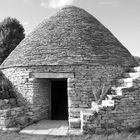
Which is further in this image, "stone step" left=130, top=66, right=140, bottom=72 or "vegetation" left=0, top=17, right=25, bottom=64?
"vegetation" left=0, top=17, right=25, bottom=64

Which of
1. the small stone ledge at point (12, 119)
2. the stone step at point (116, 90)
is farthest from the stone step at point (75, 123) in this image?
the small stone ledge at point (12, 119)

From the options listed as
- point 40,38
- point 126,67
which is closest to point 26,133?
point 40,38

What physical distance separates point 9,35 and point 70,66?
10.7 m

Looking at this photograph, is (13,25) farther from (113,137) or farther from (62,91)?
(113,137)

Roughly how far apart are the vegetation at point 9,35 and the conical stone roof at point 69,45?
7460 millimetres

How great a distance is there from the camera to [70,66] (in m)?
7.83

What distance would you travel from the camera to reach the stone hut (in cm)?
764

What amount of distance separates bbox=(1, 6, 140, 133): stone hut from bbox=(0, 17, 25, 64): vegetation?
300 inches

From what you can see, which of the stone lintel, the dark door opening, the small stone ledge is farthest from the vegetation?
the small stone ledge

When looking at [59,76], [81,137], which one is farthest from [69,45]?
[81,137]

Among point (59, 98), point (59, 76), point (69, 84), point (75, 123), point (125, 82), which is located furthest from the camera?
point (59, 98)

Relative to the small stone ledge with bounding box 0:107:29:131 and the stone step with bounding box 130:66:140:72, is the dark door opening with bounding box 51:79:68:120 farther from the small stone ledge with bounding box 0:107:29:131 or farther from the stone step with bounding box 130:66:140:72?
the stone step with bounding box 130:66:140:72

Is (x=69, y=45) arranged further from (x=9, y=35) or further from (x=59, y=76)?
(x=9, y=35)

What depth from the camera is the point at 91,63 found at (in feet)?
25.7
